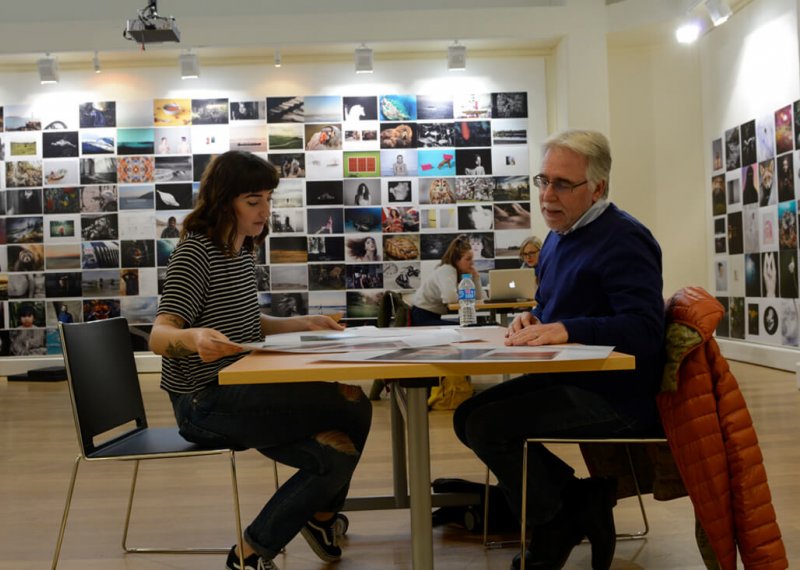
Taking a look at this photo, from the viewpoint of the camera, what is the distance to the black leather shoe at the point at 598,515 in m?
2.35

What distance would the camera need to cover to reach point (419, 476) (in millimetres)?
1923

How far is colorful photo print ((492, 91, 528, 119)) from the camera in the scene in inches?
378

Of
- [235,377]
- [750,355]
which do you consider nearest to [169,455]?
[235,377]

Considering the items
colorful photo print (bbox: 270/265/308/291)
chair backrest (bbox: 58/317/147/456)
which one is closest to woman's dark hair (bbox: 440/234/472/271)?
colorful photo print (bbox: 270/265/308/291)

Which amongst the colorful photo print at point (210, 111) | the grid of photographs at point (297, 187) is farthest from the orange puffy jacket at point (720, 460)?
the colorful photo print at point (210, 111)

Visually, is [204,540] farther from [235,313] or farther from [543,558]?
[543,558]

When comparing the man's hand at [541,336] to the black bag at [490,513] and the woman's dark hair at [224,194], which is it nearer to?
the woman's dark hair at [224,194]

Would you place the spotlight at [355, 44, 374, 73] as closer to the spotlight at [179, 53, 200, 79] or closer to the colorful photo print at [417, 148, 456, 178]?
the colorful photo print at [417, 148, 456, 178]

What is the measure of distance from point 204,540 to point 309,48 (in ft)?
23.6

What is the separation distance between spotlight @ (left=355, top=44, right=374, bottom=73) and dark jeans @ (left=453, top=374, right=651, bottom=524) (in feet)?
23.6

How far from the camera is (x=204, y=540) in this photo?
3035 millimetres

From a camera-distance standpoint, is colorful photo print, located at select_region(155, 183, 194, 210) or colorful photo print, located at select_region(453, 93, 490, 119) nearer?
colorful photo print, located at select_region(453, 93, 490, 119)

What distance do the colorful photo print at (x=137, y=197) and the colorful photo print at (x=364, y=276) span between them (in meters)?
2.36

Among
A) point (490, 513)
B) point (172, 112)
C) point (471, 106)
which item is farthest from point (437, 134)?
point (490, 513)
